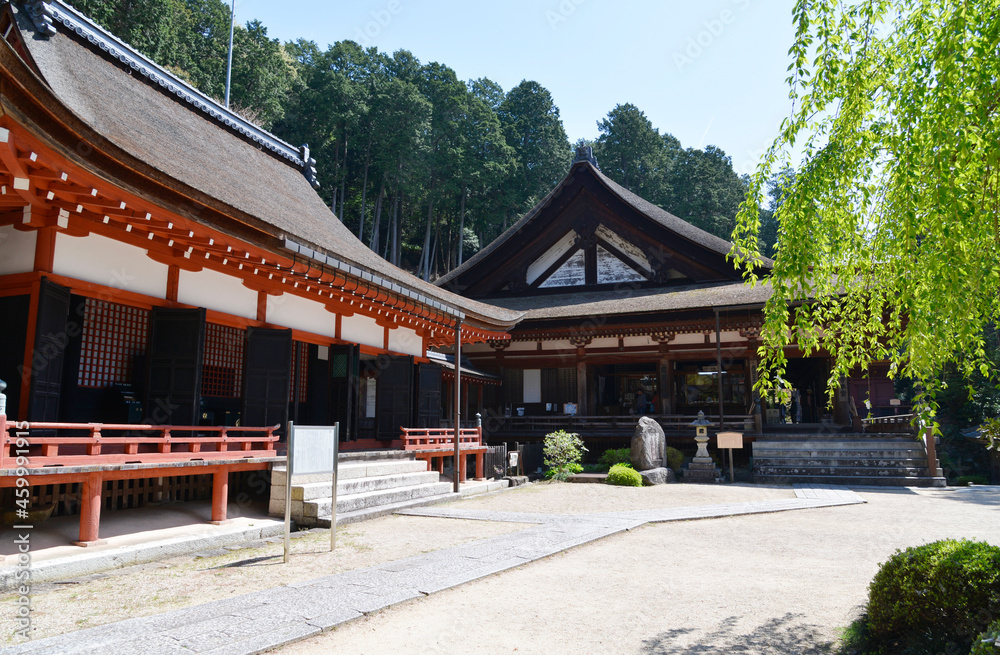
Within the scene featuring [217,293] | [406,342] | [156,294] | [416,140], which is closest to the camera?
[156,294]

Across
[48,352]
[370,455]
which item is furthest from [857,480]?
[48,352]

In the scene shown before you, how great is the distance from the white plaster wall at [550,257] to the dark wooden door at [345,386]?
11.6m

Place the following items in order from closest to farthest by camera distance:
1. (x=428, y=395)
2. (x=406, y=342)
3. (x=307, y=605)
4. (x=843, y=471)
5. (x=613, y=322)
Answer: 1. (x=307, y=605)
2. (x=406, y=342)
3. (x=428, y=395)
4. (x=843, y=471)
5. (x=613, y=322)

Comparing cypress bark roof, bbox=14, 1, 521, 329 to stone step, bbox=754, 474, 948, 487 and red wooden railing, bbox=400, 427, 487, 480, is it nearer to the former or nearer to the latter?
red wooden railing, bbox=400, 427, 487, 480

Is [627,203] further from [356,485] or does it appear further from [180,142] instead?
[356,485]

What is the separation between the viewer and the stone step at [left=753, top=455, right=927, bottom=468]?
1495 cm

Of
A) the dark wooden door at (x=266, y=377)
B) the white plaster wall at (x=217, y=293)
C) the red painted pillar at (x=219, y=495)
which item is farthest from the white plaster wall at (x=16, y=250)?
the red painted pillar at (x=219, y=495)

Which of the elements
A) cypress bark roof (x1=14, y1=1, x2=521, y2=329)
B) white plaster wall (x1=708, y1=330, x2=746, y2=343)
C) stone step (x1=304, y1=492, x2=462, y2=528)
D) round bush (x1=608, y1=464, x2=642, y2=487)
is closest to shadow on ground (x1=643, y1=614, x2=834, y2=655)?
stone step (x1=304, y1=492, x2=462, y2=528)

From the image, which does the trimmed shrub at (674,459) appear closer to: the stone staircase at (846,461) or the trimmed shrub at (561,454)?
the stone staircase at (846,461)

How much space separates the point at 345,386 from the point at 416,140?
1158 inches

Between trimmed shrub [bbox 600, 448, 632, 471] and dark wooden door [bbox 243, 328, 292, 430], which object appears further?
trimmed shrub [bbox 600, 448, 632, 471]

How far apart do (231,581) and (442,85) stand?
4205 cm

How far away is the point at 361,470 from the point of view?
10.4 meters

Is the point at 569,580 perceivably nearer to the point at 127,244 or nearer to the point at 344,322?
the point at 127,244
